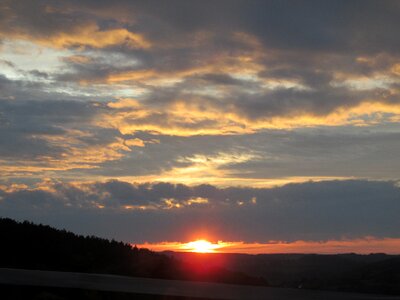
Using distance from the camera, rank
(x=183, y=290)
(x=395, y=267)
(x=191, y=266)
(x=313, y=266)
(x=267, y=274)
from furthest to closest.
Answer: (x=313, y=266), (x=267, y=274), (x=395, y=267), (x=191, y=266), (x=183, y=290)

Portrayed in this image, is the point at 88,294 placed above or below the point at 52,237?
below

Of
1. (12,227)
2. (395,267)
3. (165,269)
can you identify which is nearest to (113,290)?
(165,269)

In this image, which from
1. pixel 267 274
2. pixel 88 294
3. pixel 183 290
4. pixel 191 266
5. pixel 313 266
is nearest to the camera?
pixel 88 294

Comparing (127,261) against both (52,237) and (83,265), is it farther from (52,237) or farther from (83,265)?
(52,237)

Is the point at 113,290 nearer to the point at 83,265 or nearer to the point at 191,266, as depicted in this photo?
the point at 83,265

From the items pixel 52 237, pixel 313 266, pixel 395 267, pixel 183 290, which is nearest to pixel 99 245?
pixel 52 237

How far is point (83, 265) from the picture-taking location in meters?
26.0

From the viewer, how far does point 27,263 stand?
25734 mm

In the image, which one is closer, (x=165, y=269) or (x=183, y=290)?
(x=183, y=290)

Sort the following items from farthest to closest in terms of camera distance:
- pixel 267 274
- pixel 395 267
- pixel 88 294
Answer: pixel 267 274, pixel 395 267, pixel 88 294

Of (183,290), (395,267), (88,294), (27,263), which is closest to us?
(88,294)

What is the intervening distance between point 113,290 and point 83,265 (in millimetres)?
11989

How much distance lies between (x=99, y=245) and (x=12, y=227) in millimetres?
5088

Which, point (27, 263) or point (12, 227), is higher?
point (12, 227)
